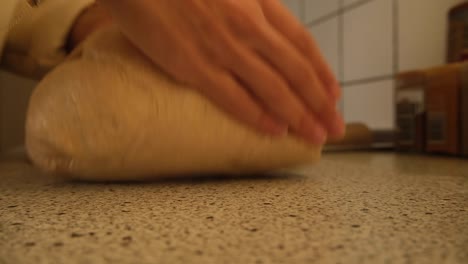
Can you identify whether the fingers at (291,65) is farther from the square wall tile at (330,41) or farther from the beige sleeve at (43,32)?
the square wall tile at (330,41)

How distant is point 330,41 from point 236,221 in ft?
3.92

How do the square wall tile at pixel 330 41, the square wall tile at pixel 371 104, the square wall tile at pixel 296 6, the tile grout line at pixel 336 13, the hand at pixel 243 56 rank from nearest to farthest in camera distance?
the hand at pixel 243 56 → the square wall tile at pixel 371 104 → the tile grout line at pixel 336 13 → the square wall tile at pixel 330 41 → the square wall tile at pixel 296 6

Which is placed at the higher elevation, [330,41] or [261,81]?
[330,41]

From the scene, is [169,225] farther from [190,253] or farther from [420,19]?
[420,19]

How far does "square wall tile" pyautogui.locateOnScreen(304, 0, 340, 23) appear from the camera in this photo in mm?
1321

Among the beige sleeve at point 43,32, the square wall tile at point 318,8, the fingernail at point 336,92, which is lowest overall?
Answer: the fingernail at point 336,92

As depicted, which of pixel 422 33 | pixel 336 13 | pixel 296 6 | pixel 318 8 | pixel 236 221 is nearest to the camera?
pixel 236 221

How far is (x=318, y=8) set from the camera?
1.42m

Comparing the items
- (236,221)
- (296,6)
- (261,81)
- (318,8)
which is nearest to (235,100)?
(261,81)

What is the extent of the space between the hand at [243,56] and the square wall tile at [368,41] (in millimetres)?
730

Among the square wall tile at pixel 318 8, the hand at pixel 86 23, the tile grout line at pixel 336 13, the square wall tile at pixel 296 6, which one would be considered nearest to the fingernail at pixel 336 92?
the hand at pixel 86 23

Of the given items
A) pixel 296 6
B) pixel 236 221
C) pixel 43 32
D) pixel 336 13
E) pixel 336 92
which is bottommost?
pixel 236 221

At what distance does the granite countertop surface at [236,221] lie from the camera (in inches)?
7.7

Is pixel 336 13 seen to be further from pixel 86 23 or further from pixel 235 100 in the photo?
pixel 235 100
